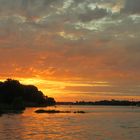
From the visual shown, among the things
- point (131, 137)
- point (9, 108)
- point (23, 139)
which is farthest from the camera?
point (9, 108)

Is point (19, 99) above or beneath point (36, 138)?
above

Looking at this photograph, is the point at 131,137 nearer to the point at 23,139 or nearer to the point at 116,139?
the point at 116,139

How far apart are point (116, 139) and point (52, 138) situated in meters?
10.2

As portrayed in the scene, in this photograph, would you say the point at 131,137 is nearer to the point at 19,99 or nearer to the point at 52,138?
the point at 52,138

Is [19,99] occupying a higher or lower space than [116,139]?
higher

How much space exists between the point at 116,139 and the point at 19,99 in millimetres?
130883

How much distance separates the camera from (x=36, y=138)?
6800 centimetres

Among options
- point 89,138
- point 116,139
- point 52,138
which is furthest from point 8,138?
point 116,139

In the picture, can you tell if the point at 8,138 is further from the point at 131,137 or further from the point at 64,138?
the point at 131,137

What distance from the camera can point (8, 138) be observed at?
67062 millimetres

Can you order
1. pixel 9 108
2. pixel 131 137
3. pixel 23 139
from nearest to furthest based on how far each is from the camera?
pixel 23 139 < pixel 131 137 < pixel 9 108

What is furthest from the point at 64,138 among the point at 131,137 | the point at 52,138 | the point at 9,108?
the point at 9,108

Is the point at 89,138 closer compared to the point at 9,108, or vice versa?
the point at 89,138

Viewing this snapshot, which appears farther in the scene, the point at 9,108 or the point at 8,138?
the point at 9,108
